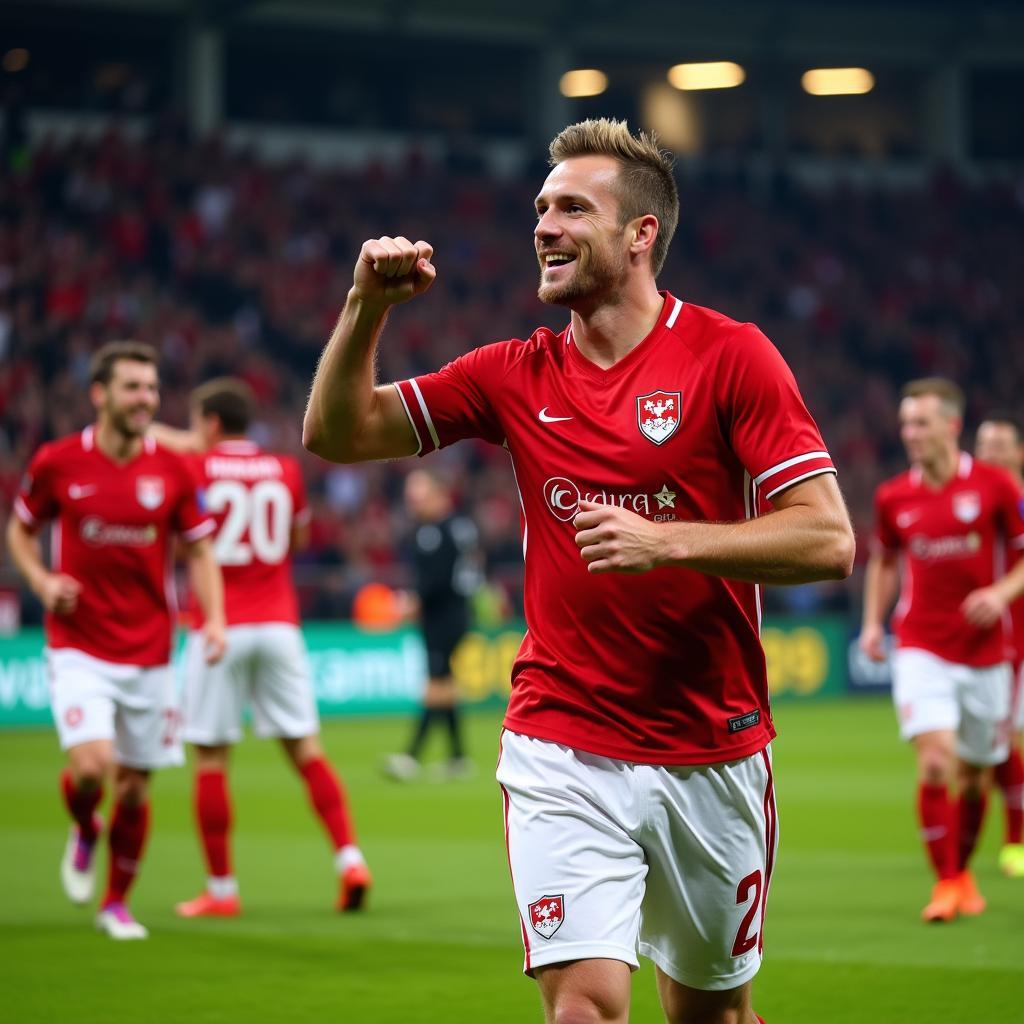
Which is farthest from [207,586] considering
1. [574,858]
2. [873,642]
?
[574,858]

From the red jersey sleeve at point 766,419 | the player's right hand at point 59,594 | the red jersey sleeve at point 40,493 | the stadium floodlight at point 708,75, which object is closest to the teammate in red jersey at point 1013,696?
the player's right hand at point 59,594

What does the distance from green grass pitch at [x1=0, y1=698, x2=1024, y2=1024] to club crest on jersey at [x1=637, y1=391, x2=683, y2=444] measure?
314 centimetres

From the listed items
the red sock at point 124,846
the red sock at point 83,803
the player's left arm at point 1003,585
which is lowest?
the red sock at point 124,846

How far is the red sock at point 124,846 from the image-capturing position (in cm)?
873

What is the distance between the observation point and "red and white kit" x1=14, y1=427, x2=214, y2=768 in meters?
8.68

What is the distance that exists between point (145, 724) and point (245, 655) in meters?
1.08

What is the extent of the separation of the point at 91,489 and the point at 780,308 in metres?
26.7

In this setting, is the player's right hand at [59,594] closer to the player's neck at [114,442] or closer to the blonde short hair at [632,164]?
the player's neck at [114,442]

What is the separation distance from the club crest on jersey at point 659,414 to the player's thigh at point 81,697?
462cm

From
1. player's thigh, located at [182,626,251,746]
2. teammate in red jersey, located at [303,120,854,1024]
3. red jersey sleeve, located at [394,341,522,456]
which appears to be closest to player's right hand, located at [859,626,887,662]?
player's thigh, located at [182,626,251,746]

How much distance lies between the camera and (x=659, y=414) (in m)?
4.57

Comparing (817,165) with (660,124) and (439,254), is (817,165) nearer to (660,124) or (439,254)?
(660,124)

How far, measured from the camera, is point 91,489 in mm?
8867

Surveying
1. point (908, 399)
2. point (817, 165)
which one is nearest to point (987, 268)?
point (817, 165)
